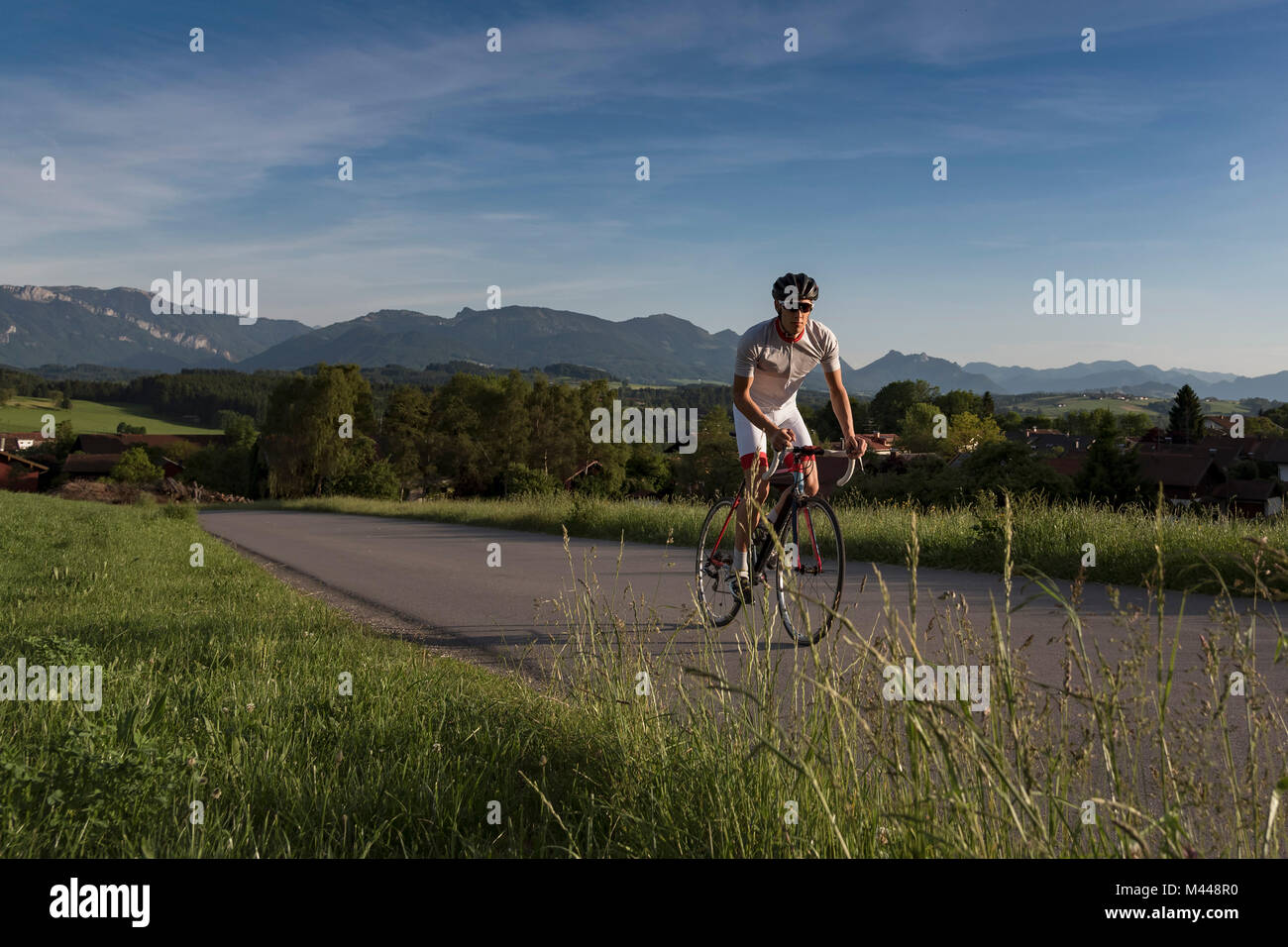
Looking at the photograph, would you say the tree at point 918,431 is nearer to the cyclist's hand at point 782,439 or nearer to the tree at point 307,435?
the tree at point 307,435

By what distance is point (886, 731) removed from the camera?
249 cm

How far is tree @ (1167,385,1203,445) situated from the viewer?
10362cm

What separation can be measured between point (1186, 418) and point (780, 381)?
127 meters

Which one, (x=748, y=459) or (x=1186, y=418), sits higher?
(x=1186, y=418)

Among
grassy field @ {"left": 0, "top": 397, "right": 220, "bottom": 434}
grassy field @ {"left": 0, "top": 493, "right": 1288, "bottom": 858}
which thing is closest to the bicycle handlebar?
grassy field @ {"left": 0, "top": 493, "right": 1288, "bottom": 858}

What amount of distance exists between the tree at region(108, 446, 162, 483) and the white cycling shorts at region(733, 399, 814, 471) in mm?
92762

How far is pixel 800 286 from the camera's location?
605cm

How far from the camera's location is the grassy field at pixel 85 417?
136125mm

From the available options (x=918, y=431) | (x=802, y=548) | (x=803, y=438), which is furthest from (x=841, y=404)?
(x=918, y=431)

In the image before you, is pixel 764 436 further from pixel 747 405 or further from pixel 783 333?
pixel 783 333

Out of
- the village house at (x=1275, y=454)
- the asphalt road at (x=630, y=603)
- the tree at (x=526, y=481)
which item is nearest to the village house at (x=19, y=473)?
the tree at (x=526, y=481)
